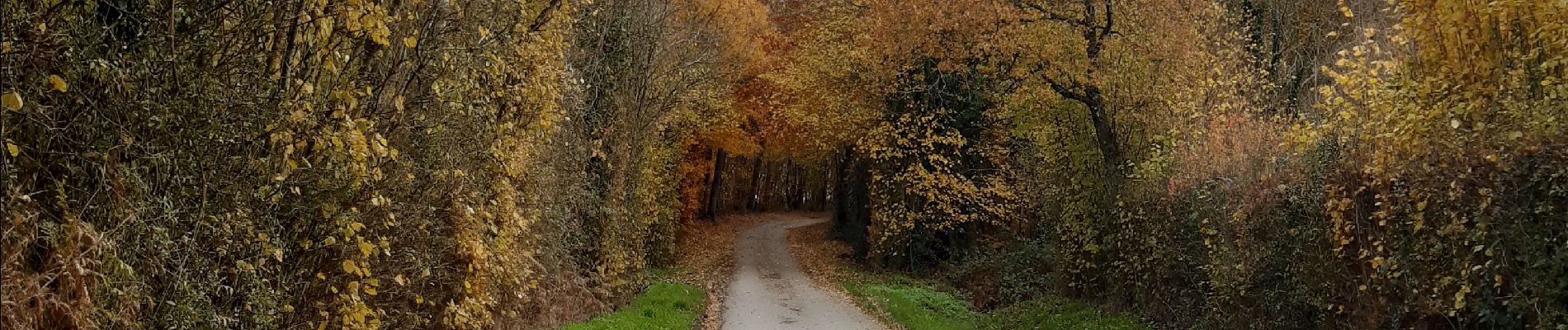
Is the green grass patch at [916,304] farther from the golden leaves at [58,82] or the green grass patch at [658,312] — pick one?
the golden leaves at [58,82]

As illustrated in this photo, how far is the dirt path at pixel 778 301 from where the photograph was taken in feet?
49.3

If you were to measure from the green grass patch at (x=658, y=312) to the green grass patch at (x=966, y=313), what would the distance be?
3.19 m

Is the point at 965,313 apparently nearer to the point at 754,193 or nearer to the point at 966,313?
the point at 966,313

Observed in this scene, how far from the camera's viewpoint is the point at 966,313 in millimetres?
17500

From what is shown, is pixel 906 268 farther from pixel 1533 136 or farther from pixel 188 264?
pixel 188 264

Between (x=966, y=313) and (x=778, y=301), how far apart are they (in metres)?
3.46

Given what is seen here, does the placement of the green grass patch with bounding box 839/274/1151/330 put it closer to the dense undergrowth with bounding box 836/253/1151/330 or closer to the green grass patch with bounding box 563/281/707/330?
the dense undergrowth with bounding box 836/253/1151/330

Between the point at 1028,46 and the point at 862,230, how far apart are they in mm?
14372

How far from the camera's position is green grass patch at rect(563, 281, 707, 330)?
43.7ft

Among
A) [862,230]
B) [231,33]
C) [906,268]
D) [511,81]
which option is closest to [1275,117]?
[511,81]

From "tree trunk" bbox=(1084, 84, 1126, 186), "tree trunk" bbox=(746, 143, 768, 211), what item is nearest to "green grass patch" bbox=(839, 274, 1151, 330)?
"tree trunk" bbox=(1084, 84, 1126, 186)

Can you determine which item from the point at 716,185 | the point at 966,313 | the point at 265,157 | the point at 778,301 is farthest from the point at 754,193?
the point at 265,157

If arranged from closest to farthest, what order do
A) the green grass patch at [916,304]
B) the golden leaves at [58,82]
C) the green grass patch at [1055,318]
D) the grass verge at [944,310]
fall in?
the golden leaves at [58,82], the green grass patch at [1055,318], the grass verge at [944,310], the green grass patch at [916,304]

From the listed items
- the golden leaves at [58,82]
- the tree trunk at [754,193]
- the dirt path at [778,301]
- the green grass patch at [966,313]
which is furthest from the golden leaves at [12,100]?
the tree trunk at [754,193]
